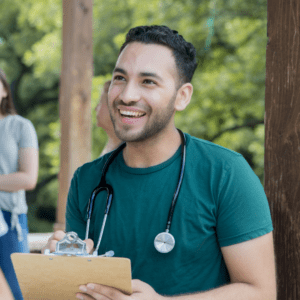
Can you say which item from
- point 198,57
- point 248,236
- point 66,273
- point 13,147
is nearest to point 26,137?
point 13,147

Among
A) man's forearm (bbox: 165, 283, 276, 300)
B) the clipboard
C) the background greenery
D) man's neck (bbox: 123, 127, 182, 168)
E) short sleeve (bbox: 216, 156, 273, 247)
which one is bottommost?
man's forearm (bbox: 165, 283, 276, 300)

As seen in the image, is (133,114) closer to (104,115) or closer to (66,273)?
(66,273)

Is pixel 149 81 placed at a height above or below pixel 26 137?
above

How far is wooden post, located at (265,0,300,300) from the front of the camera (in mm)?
1550

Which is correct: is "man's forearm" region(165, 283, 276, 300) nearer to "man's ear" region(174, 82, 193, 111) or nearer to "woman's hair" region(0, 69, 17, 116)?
"man's ear" region(174, 82, 193, 111)

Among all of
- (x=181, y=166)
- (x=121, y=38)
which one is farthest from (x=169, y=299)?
A: (x=121, y=38)

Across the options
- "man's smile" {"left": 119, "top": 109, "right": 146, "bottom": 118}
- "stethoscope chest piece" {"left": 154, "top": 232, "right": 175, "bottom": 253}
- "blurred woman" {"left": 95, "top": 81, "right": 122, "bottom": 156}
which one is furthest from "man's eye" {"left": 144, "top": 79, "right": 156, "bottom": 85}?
"blurred woman" {"left": 95, "top": 81, "right": 122, "bottom": 156}

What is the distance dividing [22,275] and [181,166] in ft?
2.00

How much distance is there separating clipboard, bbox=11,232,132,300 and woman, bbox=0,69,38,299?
3.77 feet

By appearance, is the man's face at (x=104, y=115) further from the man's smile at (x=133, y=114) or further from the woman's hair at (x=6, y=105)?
the man's smile at (x=133, y=114)

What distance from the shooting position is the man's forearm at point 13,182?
8.02 feet

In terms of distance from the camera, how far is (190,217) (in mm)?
1459

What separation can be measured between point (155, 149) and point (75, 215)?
410 millimetres

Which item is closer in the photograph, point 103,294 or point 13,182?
point 103,294
